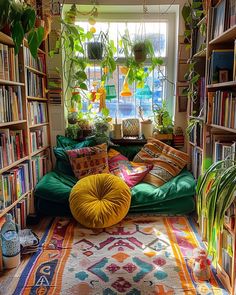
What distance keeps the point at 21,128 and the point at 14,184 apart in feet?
1.72

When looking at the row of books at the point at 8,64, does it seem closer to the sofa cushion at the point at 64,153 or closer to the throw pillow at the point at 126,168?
the sofa cushion at the point at 64,153

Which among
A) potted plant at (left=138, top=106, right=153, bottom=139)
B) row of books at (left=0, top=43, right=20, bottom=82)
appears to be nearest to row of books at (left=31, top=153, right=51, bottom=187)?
row of books at (left=0, top=43, right=20, bottom=82)

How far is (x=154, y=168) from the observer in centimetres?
273

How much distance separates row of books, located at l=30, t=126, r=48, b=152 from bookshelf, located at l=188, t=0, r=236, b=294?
5.23 feet

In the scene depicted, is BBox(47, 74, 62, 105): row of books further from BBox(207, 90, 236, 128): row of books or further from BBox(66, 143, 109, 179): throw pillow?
BBox(207, 90, 236, 128): row of books

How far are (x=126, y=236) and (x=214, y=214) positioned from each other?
3.21 feet

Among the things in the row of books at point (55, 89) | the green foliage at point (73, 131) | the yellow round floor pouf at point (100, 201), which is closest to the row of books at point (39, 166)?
the green foliage at point (73, 131)

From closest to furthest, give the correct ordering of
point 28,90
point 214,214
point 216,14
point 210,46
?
point 214,214, point 216,14, point 210,46, point 28,90

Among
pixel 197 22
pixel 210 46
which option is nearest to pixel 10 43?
pixel 210 46

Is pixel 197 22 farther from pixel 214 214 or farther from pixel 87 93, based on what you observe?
pixel 214 214

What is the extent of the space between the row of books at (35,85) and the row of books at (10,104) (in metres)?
0.27

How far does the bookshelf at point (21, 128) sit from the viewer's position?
1890 millimetres

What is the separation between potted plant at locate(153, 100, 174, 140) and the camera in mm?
3012

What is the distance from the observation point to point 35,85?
2584 millimetres
